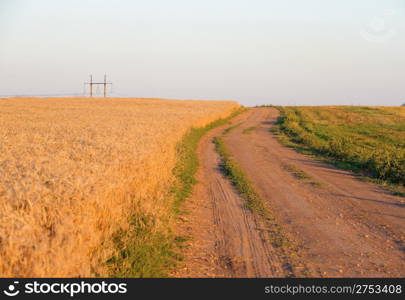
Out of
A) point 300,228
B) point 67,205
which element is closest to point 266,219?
point 300,228

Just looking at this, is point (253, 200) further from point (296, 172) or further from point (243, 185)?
point (296, 172)

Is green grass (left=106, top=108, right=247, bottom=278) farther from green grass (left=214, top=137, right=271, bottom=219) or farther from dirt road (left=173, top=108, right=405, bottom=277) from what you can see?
green grass (left=214, top=137, right=271, bottom=219)

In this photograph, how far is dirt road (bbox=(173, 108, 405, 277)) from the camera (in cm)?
593

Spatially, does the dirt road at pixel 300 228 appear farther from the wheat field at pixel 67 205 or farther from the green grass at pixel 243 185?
the wheat field at pixel 67 205

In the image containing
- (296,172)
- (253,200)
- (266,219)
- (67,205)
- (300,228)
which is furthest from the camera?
(296,172)

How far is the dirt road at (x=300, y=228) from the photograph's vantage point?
5.93 m

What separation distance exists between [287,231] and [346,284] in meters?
2.34

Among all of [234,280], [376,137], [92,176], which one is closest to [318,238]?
[234,280]

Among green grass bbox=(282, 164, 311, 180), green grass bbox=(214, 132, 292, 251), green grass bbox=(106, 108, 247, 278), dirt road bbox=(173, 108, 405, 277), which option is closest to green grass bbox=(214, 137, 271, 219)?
green grass bbox=(214, 132, 292, 251)

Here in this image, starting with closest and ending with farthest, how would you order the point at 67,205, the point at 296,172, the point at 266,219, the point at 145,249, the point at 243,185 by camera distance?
1. the point at 67,205
2. the point at 145,249
3. the point at 266,219
4. the point at 243,185
5. the point at 296,172

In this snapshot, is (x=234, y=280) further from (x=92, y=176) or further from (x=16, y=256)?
(x=16, y=256)

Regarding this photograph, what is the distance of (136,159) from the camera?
779 cm

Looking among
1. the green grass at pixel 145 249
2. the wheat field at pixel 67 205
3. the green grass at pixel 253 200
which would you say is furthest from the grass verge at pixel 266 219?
the wheat field at pixel 67 205

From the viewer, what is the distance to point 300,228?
25.4 feet
